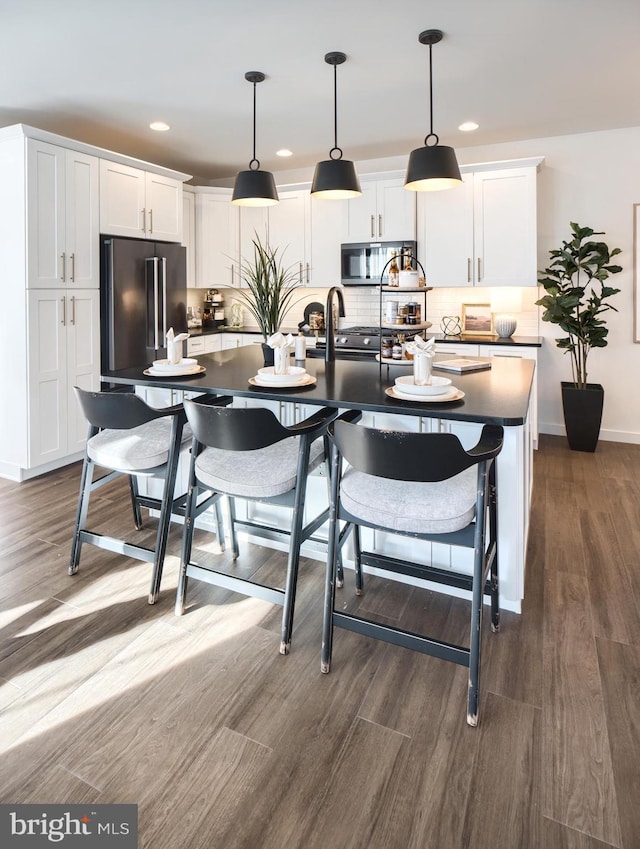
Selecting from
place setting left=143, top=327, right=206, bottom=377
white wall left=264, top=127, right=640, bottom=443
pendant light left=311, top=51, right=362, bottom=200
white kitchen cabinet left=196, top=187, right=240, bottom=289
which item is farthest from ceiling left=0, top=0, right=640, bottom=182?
place setting left=143, top=327, right=206, bottom=377

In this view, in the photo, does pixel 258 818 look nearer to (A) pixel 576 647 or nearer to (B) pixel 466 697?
(B) pixel 466 697

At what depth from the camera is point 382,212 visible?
518cm

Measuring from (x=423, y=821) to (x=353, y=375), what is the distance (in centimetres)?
190

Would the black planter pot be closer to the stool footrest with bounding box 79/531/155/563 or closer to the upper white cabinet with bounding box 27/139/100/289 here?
the stool footrest with bounding box 79/531/155/563

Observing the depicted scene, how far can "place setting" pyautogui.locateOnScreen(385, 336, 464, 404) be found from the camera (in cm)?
213

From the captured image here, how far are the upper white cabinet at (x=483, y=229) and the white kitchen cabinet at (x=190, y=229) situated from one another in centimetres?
237

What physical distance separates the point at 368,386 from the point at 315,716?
1353 millimetres

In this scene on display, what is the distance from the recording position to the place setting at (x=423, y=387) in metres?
2.13

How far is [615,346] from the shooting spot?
487 centimetres

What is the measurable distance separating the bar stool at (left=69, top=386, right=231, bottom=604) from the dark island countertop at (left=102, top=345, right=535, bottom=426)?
0.22 metres

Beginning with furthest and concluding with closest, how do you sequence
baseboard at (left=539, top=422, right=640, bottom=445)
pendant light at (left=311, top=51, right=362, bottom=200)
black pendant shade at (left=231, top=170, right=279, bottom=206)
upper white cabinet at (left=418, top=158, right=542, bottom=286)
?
baseboard at (left=539, top=422, right=640, bottom=445) → upper white cabinet at (left=418, top=158, right=542, bottom=286) → black pendant shade at (left=231, top=170, right=279, bottom=206) → pendant light at (left=311, top=51, right=362, bottom=200)

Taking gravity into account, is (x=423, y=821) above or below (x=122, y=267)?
below

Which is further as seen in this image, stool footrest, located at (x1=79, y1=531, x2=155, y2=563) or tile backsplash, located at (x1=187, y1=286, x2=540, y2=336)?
tile backsplash, located at (x1=187, y1=286, x2=540, y2=336)

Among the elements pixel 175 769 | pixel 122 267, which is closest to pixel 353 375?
pixel 175 769
